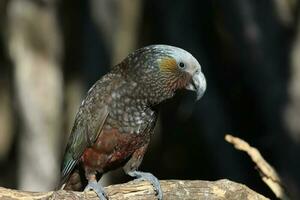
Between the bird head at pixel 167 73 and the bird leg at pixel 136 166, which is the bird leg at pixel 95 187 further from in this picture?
the bird head at pixel 167 73

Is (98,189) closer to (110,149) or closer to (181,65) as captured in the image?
(110,149)

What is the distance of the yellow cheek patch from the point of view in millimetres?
5922

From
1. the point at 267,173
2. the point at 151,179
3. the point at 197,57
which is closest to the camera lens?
the point at 151,179

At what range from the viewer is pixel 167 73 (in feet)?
19.5

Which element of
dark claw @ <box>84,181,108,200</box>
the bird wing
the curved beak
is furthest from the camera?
the bird wing

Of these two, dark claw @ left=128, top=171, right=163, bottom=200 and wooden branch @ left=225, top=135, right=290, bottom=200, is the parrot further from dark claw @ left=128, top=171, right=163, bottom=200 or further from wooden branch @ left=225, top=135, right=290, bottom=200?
wooden branch @ left=225, top=135, right=290, bottom=200

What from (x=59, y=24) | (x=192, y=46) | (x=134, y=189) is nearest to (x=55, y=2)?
(x=59, y=24)

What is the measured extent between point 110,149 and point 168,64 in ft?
2.51

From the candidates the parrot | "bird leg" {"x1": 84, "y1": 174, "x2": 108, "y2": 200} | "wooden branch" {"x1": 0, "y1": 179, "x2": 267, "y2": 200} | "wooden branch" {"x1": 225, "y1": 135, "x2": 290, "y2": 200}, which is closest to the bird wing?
the parrot

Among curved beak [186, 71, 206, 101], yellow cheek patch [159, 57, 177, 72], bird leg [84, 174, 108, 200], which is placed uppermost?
yellow cheek patch [159, 57, 177, 72]

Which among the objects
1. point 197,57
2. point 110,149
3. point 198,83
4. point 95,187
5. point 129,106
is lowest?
point 95,187

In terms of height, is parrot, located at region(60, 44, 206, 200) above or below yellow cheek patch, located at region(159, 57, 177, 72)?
below

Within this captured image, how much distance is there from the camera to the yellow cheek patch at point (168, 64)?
5.92 metres

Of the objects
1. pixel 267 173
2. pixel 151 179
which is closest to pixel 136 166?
pixel 151 179
